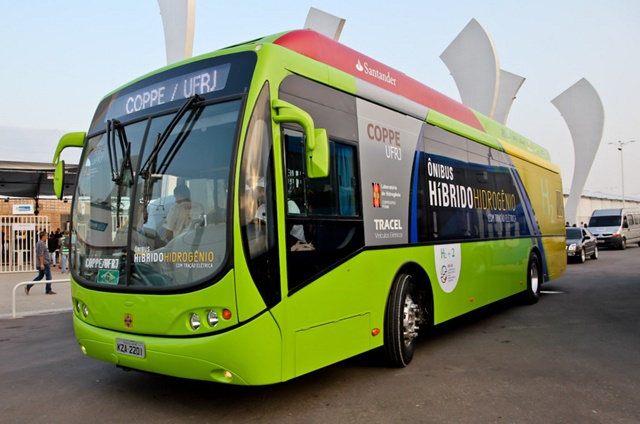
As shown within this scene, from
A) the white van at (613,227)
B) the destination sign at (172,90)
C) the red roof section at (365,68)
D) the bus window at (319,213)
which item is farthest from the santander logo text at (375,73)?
the white van at (613,227)

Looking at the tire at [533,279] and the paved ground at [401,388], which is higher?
the tire at [533,279]

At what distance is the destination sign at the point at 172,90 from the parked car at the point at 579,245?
66.9 feet

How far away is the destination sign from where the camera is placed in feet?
14.7

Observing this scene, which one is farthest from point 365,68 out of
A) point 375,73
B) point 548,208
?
point 548,208

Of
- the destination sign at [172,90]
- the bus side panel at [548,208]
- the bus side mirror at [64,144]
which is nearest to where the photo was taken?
the destination sign at [172,90]

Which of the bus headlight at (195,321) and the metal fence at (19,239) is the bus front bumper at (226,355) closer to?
the bus headlight at (195,321)

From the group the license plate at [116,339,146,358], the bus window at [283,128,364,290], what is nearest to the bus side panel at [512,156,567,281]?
the bus window at [283,128,364,290]

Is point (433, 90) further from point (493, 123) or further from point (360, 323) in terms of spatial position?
point (360, 323)

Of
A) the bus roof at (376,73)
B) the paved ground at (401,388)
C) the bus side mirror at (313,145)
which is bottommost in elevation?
the paved ground at (401,388)

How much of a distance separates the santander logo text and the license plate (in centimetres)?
363

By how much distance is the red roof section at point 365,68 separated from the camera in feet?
16.5

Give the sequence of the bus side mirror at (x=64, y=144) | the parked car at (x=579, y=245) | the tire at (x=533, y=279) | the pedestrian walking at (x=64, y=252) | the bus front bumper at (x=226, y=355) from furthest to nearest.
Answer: the parked car at (x=579, y=245) → the pedestrian walking at (x=64, y=252) → the tire at (x=533, y=279) → the bus side mirror at (x=64, y=144) → the bus front bumper at (x=226, y=355)

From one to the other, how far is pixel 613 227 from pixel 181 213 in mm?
30945

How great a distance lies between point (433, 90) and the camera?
A: 303 inches
